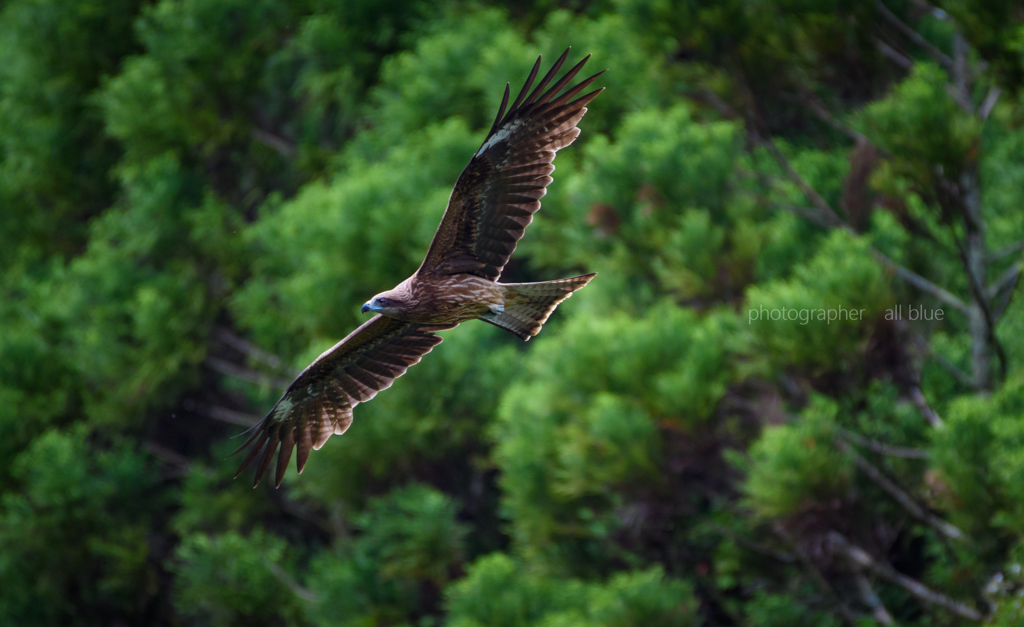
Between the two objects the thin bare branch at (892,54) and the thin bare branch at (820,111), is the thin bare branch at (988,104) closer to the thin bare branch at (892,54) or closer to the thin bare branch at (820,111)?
the thin bare branch at (892,54)

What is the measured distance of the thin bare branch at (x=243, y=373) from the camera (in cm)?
842

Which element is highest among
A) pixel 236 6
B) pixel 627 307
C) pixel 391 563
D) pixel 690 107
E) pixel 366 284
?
pixel 236 6

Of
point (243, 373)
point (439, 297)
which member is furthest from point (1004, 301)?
point (243, 373)

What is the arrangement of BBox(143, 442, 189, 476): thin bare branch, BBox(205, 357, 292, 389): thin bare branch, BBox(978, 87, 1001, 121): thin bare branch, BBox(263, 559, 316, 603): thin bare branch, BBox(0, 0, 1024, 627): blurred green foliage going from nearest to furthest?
1. BBox(0, 0, 1024, 627): blurred green foliage
2. BBox(978, 87, 1001, 121): thin bare branch
3. BBox(263, 559, 316, 603): thin bare branch
4. BBox(205, 357, 292, 389): thin bare branch
5. BBox(143, 442, 189, 476): thin bare branch

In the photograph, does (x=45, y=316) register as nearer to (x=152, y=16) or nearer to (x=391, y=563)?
(x=152, y=16)

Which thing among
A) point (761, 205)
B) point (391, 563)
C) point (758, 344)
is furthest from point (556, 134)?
point (391, 563)

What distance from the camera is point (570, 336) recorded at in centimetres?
598

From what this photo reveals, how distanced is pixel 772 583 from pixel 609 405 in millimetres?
1430

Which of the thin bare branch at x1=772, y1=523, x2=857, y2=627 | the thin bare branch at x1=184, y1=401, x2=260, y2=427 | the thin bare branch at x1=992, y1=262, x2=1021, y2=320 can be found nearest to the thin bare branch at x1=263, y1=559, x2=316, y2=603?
the thin bare branch at x1=184, y1=401, x2=260, y2=427

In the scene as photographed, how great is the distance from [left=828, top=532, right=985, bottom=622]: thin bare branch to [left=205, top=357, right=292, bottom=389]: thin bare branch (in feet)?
15.2

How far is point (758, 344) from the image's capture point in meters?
5.05

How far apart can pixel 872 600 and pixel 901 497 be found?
0.63m

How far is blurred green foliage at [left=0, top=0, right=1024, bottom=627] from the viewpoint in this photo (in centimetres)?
490

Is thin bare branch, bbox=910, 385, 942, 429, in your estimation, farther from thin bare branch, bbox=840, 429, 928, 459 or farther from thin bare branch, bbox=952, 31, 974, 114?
thin bare branch, bbox=952, 31, 974, 114
